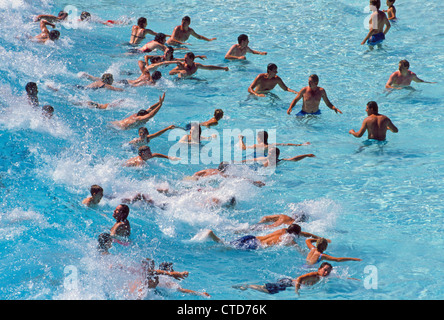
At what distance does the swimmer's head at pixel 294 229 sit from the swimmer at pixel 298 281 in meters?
0.89

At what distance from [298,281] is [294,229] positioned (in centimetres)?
103

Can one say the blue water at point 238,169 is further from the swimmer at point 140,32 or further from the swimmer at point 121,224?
the swimmer at point 140,32

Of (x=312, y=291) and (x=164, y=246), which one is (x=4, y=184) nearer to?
(x=164, y=246)

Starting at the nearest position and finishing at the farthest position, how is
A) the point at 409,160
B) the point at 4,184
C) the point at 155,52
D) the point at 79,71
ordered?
the point at 4,184 → the point at 409,160 → the point at 79,71 → the point at 155,52

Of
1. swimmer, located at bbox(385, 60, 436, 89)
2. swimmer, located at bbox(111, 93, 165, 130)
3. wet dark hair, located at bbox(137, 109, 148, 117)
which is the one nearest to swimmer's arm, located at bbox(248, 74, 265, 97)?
swimmer, located at bbox(111, 93, 165, 130)

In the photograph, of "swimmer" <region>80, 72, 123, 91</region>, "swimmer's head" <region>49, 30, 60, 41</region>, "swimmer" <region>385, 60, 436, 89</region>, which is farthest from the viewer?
"swimmer's head" <region>49, 30, 60, 41</region>

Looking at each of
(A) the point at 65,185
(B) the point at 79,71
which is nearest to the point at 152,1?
(B) the point at 79,71

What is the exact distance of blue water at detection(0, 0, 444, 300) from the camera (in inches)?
311

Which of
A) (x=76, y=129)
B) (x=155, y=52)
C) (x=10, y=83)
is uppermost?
(x=155, y=52)

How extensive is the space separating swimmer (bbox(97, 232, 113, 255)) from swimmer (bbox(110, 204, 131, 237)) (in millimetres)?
409

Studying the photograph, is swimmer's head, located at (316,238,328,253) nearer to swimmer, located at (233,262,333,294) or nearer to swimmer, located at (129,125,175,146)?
swimmer, located at (233,262,333,294)

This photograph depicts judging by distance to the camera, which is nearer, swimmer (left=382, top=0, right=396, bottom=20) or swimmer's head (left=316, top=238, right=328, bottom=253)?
swimmer's head (left=316, top=238, right=328, bottom=253)

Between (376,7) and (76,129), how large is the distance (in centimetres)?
850

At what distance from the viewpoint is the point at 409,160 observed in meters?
10.6
